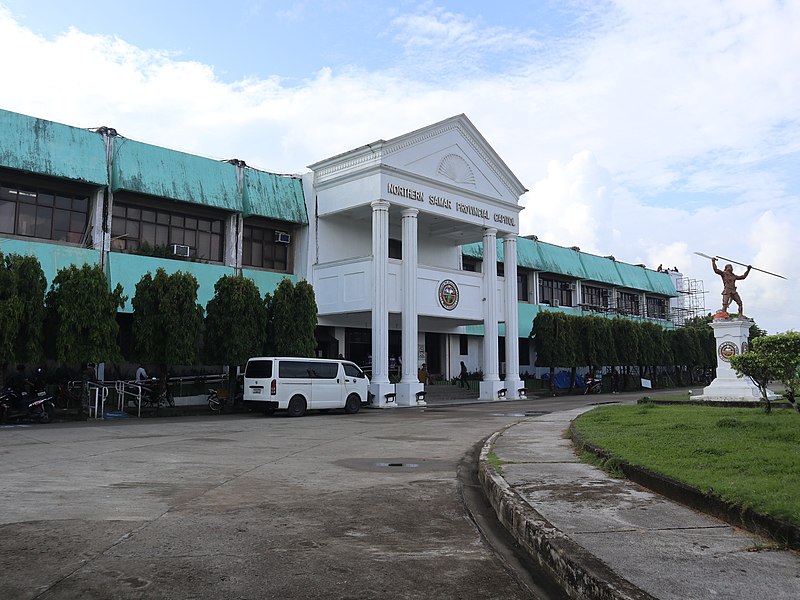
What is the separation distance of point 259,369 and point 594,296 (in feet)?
123

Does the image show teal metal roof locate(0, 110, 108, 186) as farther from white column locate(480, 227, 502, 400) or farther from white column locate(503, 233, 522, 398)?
white column locate(503, 233, 522, 398)

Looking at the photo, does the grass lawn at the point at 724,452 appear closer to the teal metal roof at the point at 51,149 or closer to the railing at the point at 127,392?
the railing at the point at 127,392

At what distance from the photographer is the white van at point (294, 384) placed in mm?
21203

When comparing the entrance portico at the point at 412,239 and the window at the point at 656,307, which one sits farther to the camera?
the window at the point at 656,307

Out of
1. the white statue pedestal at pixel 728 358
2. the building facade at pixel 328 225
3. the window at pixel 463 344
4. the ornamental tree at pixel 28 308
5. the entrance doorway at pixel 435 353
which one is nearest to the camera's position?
the ornamental tree at pixel 28 308

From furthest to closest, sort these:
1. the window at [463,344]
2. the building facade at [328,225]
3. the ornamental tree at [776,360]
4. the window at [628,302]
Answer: the window at [628,302] → the window at [463,344] → the building facade at [328,225] → the ornamental tree at [776,360]

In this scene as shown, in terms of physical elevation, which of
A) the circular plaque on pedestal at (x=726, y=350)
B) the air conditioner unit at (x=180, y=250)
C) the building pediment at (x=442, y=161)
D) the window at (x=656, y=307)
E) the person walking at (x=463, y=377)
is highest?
the building pediment at (x=442, y=161)

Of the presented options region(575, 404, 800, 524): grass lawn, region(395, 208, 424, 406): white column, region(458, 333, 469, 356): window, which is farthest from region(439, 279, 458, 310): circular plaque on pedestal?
region(575, 404, 800, 524): grass lawn

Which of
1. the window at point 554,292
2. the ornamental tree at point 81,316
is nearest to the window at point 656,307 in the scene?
the window at point 554,292

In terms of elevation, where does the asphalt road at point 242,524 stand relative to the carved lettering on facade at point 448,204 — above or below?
below

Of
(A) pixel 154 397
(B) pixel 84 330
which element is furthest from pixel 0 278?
(A) pixel 154 397

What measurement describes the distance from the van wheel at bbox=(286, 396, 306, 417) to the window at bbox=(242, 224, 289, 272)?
10349 mm

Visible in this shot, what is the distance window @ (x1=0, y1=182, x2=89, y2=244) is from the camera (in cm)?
2338

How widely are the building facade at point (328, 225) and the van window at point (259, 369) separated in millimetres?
6456
